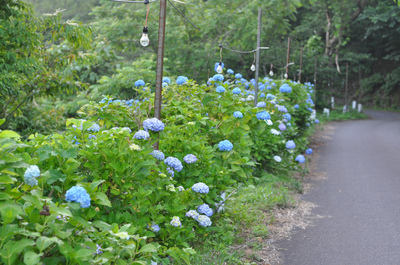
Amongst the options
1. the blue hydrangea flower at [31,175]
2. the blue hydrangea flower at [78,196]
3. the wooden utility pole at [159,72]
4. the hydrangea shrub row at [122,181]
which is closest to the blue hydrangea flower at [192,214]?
the hydrangea shrub row at [122,181]

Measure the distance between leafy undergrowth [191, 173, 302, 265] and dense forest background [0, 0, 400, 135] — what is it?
2.17 metres

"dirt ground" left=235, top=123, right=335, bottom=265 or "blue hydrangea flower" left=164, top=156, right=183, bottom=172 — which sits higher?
"blue hydrangea flower" left=164, top=156, right=183, bottom=172

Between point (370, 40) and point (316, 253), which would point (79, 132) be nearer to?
point (316, 253)

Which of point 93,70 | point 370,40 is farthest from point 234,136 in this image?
point 370,40

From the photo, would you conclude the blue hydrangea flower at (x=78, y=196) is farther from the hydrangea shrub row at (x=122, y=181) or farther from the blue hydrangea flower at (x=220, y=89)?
the blue hydrangea flower at (x=220, y=89)

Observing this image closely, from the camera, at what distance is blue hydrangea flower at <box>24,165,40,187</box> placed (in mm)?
2037

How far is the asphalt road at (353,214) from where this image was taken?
166 inches

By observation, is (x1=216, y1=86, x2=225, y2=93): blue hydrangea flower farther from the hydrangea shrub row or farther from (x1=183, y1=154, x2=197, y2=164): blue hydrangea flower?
(x1=183, y1=154, x2=197, y2=164): blue hydrangea flower

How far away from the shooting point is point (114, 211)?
311 cm

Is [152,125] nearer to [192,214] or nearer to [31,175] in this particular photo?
[192,214]

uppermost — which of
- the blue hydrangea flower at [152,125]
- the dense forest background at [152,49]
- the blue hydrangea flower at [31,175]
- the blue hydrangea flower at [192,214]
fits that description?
the dense forest background at [152,49]

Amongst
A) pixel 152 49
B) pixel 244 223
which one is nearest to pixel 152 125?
pixel 244 223

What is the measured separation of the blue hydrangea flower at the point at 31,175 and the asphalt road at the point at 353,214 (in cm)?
287

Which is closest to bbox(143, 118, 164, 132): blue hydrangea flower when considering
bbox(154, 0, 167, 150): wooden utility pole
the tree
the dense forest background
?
bbox(154, 0, 167, 150): wooden utility pole
